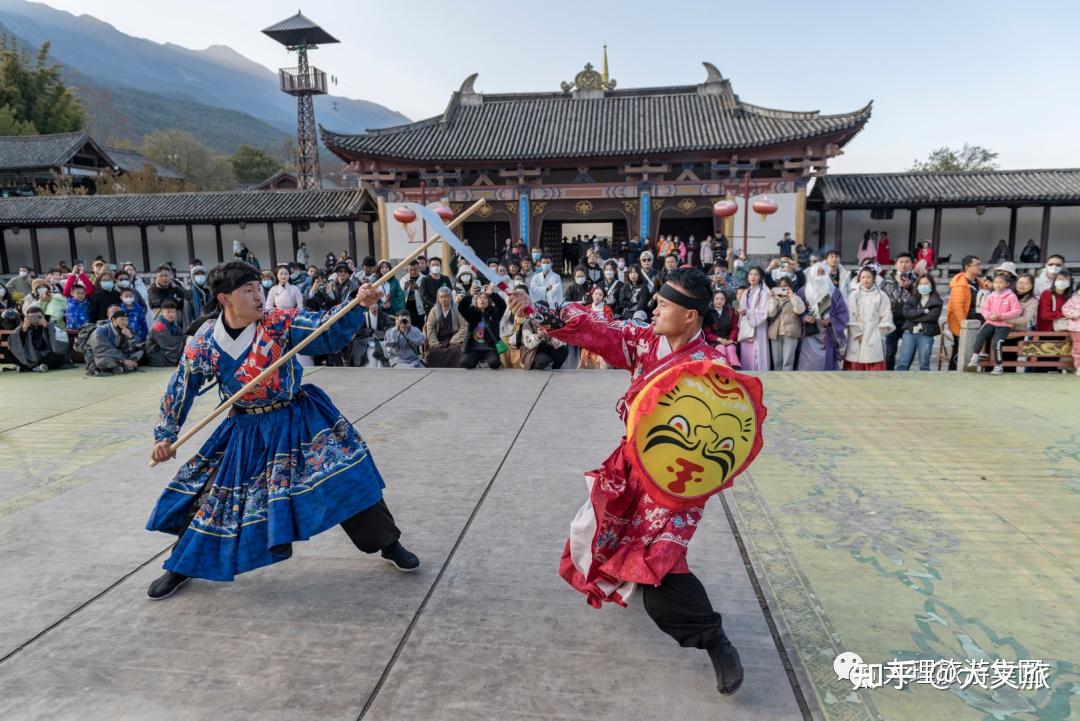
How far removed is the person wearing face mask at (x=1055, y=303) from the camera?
7816mm

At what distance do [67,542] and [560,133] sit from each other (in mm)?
21231

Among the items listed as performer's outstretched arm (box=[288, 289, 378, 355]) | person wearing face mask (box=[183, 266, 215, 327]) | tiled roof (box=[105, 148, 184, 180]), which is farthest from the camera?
tiled roof (box=[105, 148, 184, 180])

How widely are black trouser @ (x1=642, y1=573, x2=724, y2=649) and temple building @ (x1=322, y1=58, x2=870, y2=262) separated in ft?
60.3

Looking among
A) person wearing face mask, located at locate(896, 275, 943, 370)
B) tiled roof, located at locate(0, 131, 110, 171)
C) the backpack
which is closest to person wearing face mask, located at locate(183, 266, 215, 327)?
the backpack

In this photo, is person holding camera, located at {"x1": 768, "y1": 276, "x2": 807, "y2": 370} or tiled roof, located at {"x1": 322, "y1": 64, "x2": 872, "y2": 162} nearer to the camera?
person holding camera, located at {"x1": 768, "y1": 276, "x2": 807, "y2": 370}

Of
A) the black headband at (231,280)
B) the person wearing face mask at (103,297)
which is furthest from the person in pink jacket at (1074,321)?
the person wearing face mask at (103,297)

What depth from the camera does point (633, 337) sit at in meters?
2.78

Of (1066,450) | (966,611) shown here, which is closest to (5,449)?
(966,611)

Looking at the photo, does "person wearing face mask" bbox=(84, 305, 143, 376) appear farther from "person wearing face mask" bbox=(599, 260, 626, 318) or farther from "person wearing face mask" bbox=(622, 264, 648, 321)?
"person wearing face mask" bbox=(622, 264, 648, 321)

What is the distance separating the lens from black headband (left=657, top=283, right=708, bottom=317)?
2447 millimetres

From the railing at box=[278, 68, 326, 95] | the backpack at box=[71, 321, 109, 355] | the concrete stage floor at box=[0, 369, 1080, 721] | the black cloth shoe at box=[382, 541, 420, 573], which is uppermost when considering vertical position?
the railing at box=[278, 68, 326, 95]

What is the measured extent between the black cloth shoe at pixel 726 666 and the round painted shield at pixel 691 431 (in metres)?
0.51

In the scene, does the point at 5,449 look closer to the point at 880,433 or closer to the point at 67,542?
the point at 67,542

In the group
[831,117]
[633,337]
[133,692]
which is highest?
[831,117]
